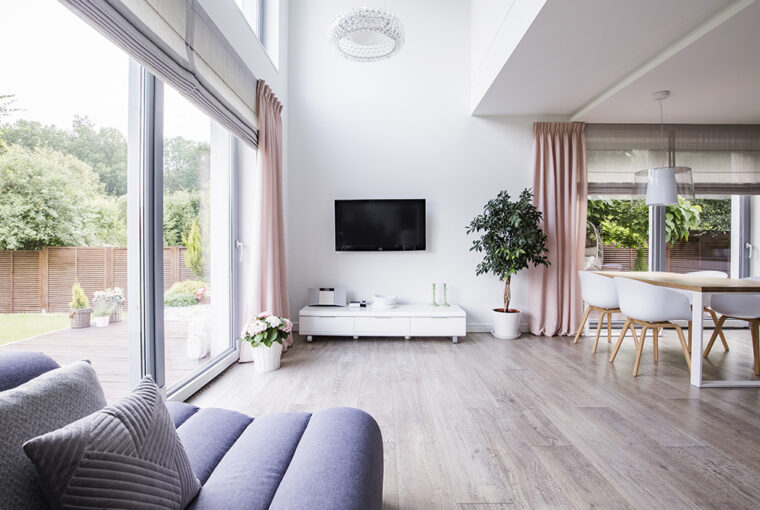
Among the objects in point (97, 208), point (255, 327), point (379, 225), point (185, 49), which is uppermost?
point (185, 49)

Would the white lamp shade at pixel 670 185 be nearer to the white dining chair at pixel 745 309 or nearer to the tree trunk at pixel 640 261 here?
the white dining chair at pixel 745 309

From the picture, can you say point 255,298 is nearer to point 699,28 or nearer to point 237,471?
point 237,471

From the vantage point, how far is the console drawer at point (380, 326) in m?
3.76

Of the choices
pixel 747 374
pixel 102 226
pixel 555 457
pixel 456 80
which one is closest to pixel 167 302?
pixel 102 226

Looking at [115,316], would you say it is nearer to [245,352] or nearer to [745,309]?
[245,352]

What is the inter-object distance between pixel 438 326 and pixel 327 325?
1.18 m

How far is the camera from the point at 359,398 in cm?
236

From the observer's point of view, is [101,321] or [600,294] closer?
[101,321]

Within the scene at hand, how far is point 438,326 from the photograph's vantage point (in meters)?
3.73

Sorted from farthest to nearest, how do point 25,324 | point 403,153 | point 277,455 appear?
1. point 403,153
2. point 25,324
3. point 277,455

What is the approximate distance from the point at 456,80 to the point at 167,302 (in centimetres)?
379

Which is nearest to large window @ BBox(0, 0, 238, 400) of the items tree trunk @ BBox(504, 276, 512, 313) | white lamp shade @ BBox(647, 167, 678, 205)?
tree trunk @ BBox(504, 276, 512, 313)

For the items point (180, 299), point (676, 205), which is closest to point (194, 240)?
point (180, 299)

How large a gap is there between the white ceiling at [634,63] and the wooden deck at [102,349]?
3150 millimetres
